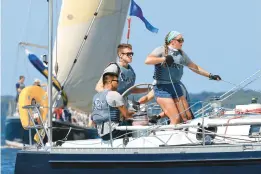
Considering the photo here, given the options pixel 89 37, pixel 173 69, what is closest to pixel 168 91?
pixel 173 69

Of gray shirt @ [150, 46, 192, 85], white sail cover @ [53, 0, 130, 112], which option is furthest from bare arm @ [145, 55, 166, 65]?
white sail cover @ [53, 0, 130, 112]

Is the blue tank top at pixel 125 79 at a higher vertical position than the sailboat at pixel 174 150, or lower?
higher

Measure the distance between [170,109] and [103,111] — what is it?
0.85 m

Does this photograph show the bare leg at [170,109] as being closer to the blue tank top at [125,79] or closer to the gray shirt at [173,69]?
the gray shirt at [173,69]

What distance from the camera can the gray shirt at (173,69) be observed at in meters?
12.7

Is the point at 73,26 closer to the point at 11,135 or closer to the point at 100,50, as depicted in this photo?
the point at 100,50

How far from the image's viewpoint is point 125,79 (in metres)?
13.2

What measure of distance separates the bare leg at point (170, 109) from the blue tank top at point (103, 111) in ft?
2.00

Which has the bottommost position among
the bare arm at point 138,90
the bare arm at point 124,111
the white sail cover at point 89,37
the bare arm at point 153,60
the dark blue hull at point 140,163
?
the dark blue hull at point 140,163

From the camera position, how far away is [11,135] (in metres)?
35.4

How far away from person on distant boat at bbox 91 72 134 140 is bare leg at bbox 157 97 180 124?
0.44 metres

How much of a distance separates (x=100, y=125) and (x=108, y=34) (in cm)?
1291

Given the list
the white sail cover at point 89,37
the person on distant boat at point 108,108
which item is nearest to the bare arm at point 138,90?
the person on distant boat at point 108,108

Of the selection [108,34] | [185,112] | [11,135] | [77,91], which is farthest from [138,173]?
[11,135]
